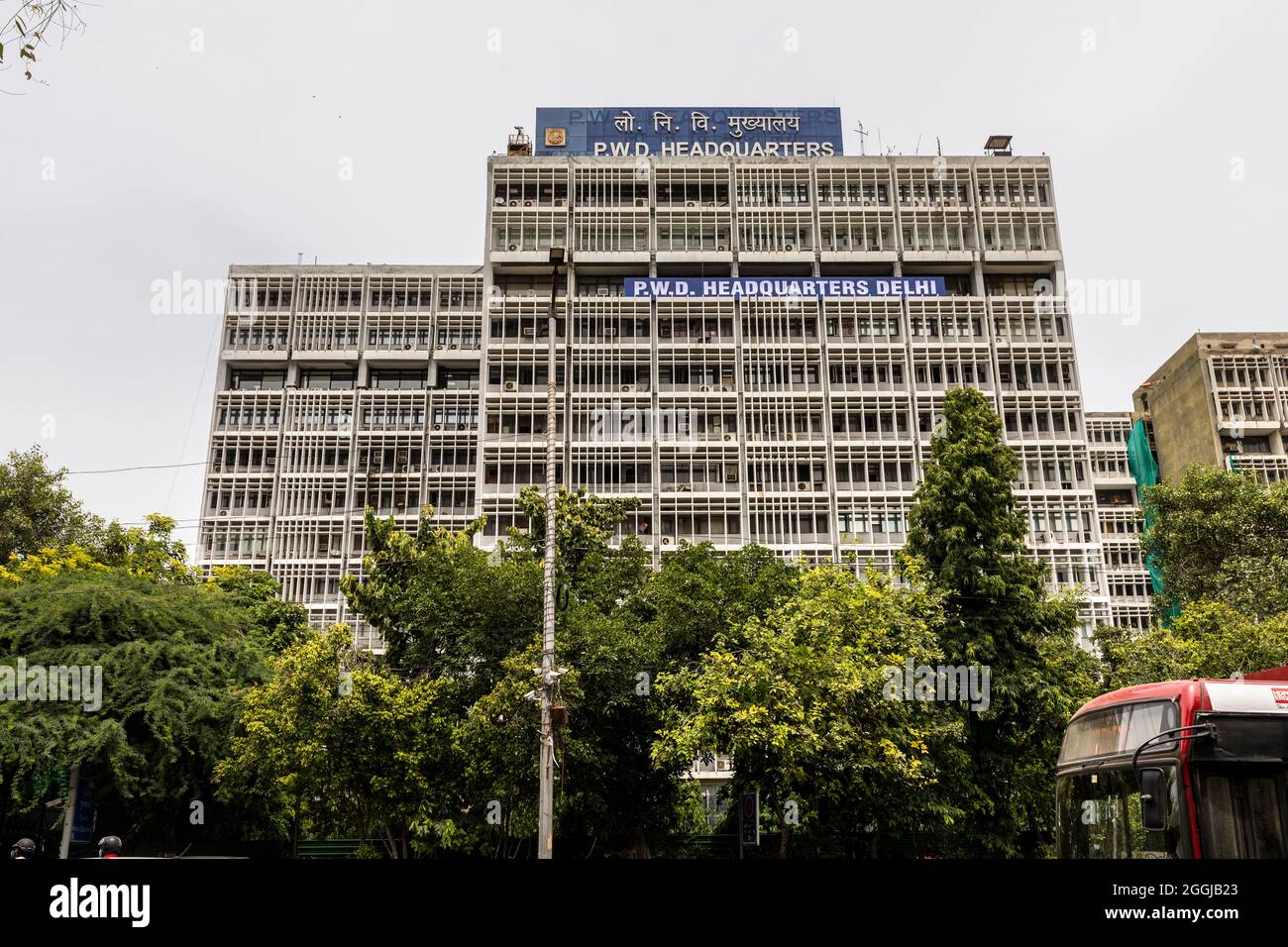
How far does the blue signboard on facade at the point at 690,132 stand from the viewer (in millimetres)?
65213

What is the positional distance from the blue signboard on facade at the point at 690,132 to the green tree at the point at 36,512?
3541 centimetres

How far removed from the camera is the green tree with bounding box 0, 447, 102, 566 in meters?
43.3

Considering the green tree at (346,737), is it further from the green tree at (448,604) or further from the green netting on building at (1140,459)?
the green netting on building at (1140,459)

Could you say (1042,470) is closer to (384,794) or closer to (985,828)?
(985,828)

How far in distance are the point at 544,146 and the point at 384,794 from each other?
4909 centimetres

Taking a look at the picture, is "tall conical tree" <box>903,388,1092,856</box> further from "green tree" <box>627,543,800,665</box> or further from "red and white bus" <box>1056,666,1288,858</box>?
"red and white bus" <box>1056,666,1288,858</box>

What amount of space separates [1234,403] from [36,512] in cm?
7192

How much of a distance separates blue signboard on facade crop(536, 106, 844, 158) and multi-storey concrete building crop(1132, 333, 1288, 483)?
3054cm

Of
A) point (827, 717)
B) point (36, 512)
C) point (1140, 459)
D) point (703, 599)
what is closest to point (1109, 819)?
point (827, 717)

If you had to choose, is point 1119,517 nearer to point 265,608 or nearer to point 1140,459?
point 1140,459

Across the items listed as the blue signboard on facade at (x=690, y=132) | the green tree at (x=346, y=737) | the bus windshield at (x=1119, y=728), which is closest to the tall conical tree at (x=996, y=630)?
the bus windshield at (x=1119, y=728)

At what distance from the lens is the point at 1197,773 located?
11.4m

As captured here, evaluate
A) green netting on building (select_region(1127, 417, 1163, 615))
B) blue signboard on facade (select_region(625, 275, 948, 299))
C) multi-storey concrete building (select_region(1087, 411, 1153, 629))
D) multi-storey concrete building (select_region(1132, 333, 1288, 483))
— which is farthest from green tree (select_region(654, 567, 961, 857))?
green netting on building (select_region(1127, 417, 1163, 615))
